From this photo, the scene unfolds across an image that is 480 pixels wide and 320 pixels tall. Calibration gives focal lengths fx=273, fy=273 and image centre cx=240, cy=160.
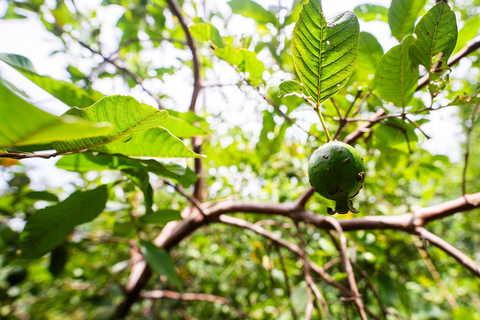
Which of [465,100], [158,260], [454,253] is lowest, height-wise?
[454,253]

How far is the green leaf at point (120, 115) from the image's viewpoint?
0.42m

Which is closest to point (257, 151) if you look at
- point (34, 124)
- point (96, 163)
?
point (96, 163)

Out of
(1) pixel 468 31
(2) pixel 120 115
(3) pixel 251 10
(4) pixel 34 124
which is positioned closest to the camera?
(4) pixel 34 124

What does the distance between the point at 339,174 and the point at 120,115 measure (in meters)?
0.38

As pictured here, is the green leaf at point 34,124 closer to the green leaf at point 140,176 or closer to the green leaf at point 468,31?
the green leaf at point 140,176

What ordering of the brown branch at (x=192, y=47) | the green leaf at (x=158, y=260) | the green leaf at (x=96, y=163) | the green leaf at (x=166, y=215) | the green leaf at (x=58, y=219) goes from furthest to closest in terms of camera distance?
the brown branch at (x=192, y=47) < the green leaf at (x=158, y=260) < the green leaf at (x=166, y=215) < the green leaf at (x=58, y=219) < the green leaf at (x=96, y=163)

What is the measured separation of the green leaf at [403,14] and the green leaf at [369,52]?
58mm

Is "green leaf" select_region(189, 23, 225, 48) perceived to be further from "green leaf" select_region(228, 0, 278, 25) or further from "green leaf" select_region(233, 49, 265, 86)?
"green leaf" select_region(228, 0, 278, 25)

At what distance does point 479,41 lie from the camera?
75cm

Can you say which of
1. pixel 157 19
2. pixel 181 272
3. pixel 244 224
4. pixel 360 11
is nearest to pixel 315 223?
pixel 244 224

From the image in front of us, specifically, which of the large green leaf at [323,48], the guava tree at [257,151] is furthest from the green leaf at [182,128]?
the large green leaf at [323,48]

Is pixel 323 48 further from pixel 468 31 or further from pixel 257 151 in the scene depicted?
pixel 257 151

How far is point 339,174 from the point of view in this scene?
48cm

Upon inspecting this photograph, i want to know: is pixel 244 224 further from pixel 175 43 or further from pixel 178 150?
pixel 175 43
